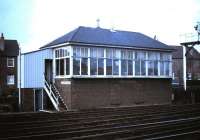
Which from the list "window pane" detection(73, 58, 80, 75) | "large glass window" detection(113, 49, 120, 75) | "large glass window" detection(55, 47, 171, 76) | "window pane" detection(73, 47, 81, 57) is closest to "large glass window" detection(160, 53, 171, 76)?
"large glass window" detection(55, 47, 171, 76)

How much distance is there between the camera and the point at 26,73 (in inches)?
1239

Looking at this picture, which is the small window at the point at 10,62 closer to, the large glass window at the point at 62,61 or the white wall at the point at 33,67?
the white wall at the point at 33,67

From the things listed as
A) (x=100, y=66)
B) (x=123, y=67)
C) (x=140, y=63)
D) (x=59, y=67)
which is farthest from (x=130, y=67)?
(x=59, y=67)

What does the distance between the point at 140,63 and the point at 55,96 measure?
7.95m

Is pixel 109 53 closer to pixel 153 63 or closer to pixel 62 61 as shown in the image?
pixel 62 61

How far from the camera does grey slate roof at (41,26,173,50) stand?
28.6 meters

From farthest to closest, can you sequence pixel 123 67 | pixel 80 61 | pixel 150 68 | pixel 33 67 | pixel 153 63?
1. pixel 153 63
2. pixel 150 68
3. pixel 33 67
4. pixel 123 67
5. pixel 80 61

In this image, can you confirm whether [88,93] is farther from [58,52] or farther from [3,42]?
[3,42]

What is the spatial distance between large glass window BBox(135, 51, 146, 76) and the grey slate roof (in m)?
0.78

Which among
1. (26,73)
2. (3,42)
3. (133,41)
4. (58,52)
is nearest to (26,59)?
(26,73)

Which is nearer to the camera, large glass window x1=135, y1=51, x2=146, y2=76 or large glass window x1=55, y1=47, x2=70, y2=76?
large glass window x1=55, y1=47, x2=70, y2=76

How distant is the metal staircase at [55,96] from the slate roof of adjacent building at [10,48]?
2918 centimetres

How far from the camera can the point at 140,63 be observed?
3141cm

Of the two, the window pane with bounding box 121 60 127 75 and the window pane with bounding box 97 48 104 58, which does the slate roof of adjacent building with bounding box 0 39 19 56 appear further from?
the window pane with bounding box 97 48 104 58
